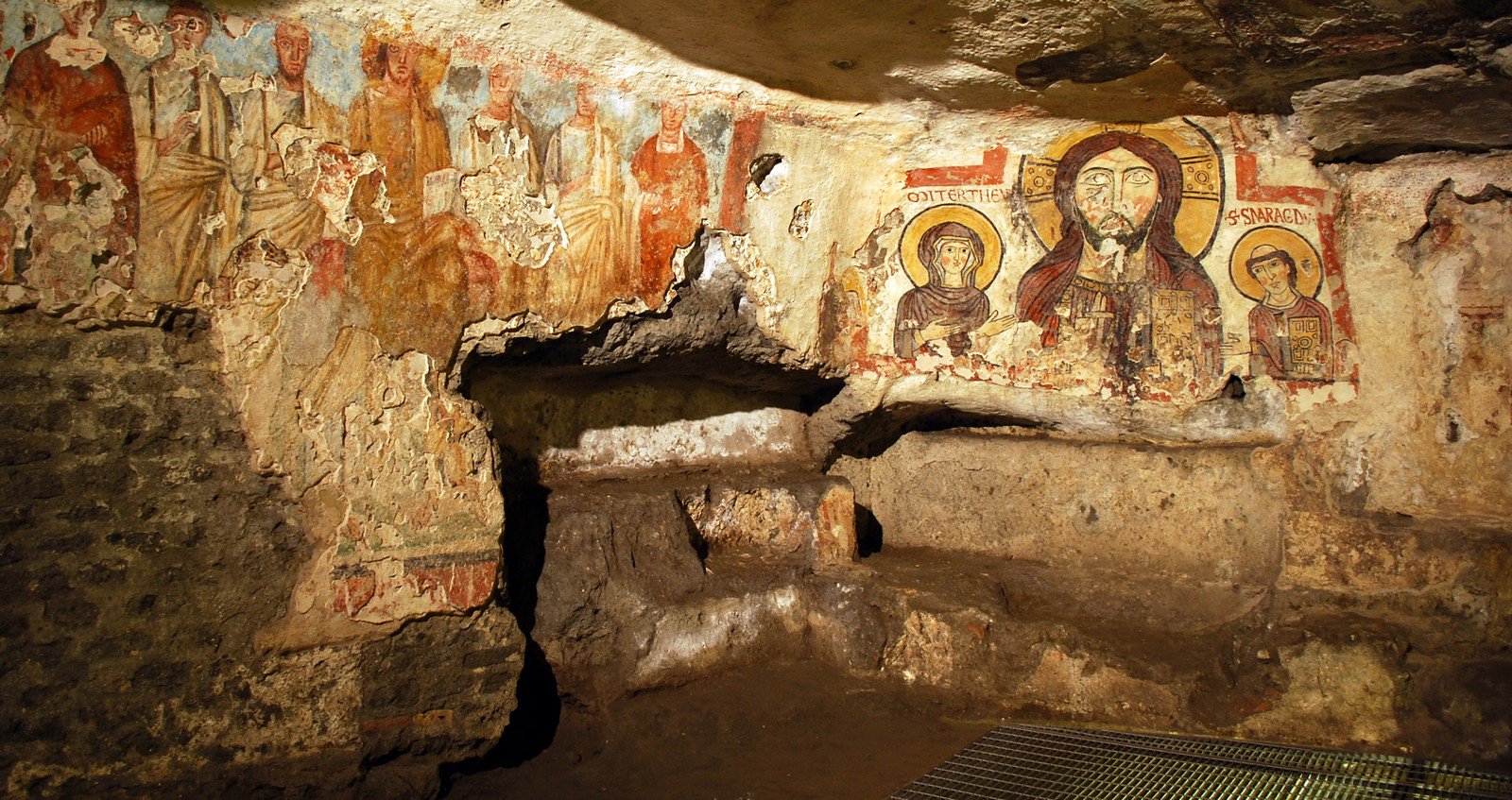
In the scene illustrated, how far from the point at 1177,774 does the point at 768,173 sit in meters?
2.68

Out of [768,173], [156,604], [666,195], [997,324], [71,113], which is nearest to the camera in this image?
[71,113]

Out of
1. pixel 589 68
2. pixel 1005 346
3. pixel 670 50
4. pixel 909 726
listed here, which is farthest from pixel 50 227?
pixel 1005 346

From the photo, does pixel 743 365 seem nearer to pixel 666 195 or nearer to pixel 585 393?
pixel 585 393

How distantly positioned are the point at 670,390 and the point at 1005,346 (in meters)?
1.59

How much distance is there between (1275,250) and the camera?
14.0 feet

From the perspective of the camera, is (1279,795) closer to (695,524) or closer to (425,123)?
(695,524)

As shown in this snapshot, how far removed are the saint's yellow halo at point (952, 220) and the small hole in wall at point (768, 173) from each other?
67 centimetres

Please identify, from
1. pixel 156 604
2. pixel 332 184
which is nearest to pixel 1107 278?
pixel 332 184

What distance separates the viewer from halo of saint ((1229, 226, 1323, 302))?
4238 millimetres

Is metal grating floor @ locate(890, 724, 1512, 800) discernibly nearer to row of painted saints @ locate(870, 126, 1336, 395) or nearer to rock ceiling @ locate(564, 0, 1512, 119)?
row of painted saints @ locate(870, 126, 1336, 395)

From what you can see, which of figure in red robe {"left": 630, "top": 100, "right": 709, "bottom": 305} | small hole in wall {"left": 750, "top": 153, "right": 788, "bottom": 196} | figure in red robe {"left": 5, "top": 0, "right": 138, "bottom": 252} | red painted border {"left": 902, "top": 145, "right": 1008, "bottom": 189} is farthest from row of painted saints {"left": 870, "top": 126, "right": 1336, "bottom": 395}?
figure in red robe {"left": 5, "top": 0, "right": 138, "bottom": 252}

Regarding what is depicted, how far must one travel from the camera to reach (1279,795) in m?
3.05

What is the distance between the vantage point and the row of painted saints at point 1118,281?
14.0 ft

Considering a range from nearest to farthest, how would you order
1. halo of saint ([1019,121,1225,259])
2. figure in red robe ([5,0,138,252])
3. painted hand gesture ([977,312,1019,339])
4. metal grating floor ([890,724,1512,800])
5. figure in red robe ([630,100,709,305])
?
figure in red robe ([5,0,138,252]) < metal grating floor ([890,724,1512,800]) < figure in red robe ([630,100,709,305]) < halo of saint ([1019,121,1225,259]) < painted hand gesture ([977,312,1019,339])
